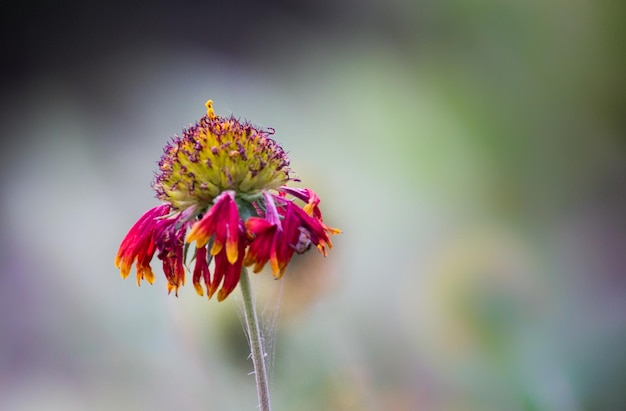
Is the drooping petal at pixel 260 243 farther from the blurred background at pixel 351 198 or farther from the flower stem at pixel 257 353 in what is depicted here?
the blurred background at pixel 351 198

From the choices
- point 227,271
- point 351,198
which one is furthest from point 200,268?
point 351,198

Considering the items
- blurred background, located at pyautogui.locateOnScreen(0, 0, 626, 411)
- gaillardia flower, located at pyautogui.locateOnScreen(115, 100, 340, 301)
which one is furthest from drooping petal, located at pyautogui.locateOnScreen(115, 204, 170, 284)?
blurred background, located at pyautogui.locateOnScreen(0, 0, 626, 411)

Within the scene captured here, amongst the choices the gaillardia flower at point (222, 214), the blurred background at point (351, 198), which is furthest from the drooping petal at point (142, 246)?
the blurred background at point (351, 198)

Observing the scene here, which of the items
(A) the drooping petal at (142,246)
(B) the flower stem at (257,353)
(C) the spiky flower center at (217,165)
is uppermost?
(C) the spiky flower center at (217,165)

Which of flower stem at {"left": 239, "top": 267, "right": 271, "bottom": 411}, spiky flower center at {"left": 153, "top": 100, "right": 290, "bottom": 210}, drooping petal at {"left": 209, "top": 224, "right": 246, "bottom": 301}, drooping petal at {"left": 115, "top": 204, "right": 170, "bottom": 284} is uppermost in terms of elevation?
spiky flower center at {"left": 153, "top": 100, "right": 290, "bottom": 210}

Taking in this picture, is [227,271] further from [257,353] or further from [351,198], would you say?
[351,198]

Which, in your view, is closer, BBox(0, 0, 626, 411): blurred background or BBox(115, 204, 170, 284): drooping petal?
BBox(115, 204, 170, 284): drooping petal

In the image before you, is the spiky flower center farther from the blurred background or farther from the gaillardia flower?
the blurred background
